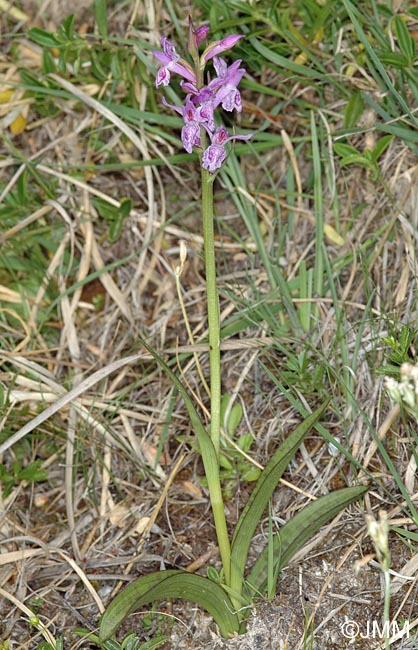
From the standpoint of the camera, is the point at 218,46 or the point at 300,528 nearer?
the point at 218,46

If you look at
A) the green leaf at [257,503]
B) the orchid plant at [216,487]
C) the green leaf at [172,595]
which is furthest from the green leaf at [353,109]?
the green leaf at [172,595]

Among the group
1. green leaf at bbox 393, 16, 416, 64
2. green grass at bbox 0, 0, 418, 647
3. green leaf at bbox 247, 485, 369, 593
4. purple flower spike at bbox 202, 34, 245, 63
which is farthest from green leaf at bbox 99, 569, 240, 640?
green leaf at bbox 393, 16, 416, 64

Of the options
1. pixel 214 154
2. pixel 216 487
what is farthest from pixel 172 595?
pixel 214 154

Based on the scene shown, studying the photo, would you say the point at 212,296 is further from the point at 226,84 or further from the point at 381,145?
the point at 381,145

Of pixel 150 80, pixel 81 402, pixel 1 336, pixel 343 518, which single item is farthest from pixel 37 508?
pixel 150 80

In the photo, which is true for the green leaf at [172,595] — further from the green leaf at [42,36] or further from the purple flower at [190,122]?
the green leaf at [42,36]

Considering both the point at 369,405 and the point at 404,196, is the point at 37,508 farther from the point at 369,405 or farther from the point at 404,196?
the point at 404,196

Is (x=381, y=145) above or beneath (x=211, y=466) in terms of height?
above

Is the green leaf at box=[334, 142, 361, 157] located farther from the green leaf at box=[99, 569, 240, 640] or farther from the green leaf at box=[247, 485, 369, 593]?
the green leaf at box=[99, 569, 240, 640]
